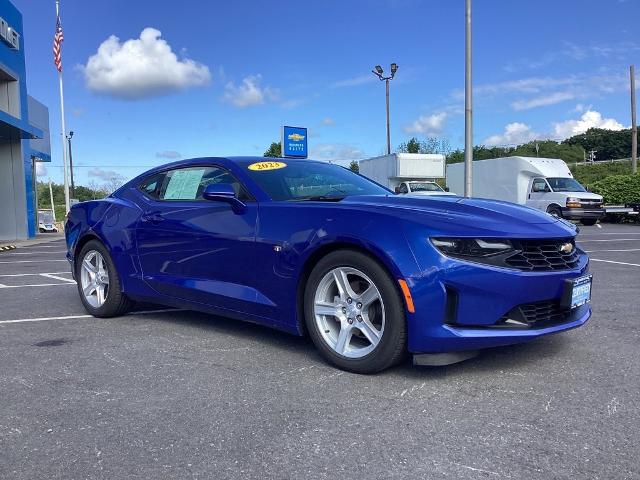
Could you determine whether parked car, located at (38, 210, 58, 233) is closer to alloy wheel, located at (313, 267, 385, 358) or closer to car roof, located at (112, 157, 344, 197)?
car roof, located at (112, 157, 344, 197)

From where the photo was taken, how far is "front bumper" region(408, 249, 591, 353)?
122 inches

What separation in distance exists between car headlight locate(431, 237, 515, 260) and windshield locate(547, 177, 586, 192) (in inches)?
765

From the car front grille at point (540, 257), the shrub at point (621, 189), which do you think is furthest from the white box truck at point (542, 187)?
the car front grille at point (540, 257)

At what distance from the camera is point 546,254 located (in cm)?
335

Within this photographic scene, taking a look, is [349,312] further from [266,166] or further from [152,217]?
[152,217]

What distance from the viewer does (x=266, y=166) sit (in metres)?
4.50

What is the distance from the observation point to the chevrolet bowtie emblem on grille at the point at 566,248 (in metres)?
3.46

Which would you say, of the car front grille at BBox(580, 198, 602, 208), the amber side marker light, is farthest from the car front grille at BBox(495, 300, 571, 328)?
the car front grille at BBox(580, 198, 602, 208)

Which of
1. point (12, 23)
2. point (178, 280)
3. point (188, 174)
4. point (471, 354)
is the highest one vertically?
point (12, 23)

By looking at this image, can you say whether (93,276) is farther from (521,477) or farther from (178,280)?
(521,477)

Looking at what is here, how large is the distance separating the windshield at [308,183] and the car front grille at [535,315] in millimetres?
1431

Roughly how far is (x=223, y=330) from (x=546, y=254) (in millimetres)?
2606

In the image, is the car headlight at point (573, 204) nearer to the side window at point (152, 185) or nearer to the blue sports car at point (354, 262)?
the blue sports car at point (354, 262)

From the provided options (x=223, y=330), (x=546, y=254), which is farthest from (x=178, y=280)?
(x=546, y=254)
